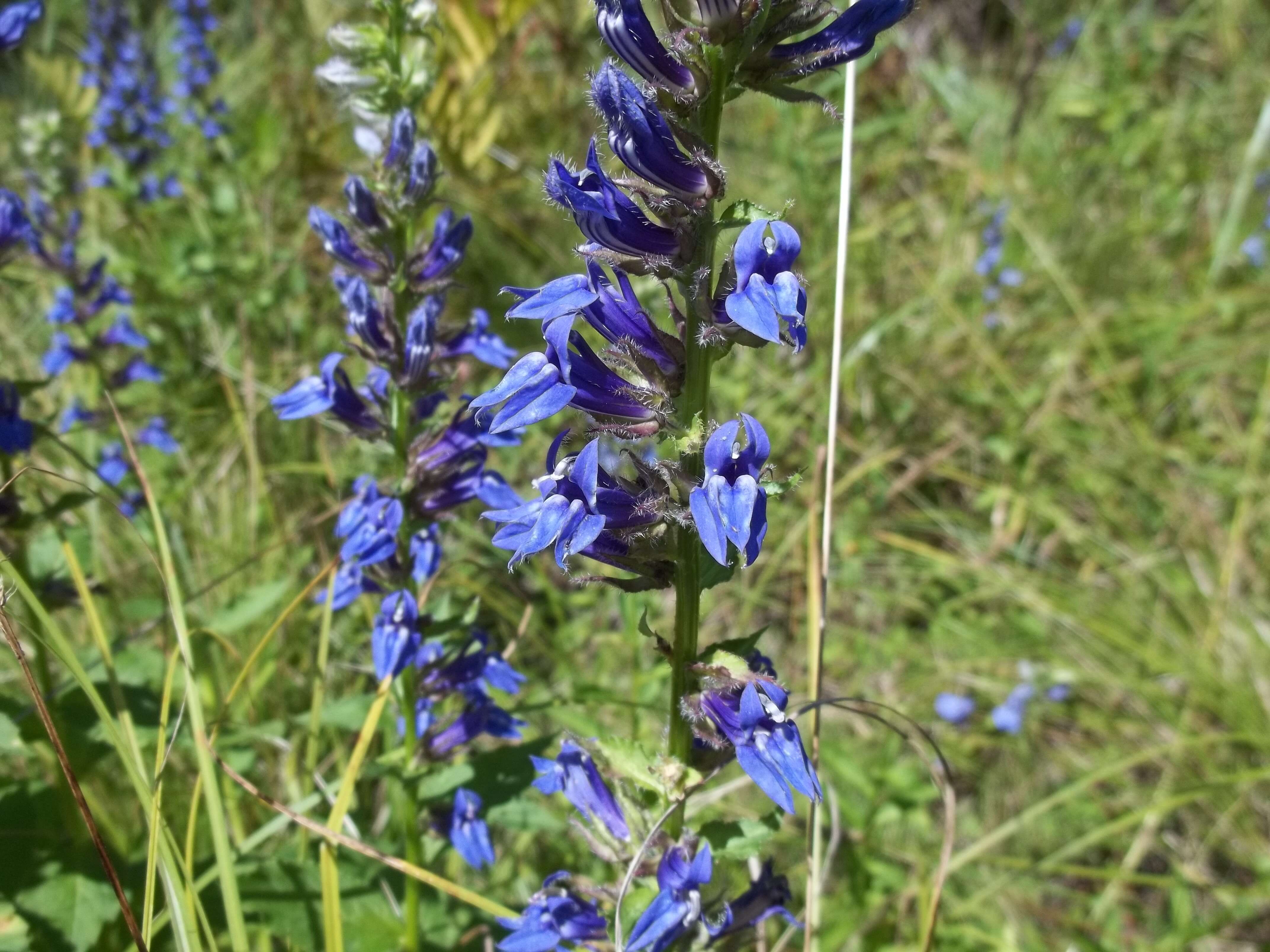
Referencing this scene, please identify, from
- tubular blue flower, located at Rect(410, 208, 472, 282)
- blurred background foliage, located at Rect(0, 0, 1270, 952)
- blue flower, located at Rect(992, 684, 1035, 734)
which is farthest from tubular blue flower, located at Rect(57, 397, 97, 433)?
blue flower, located at Rect(992, 684, 1035, 734)

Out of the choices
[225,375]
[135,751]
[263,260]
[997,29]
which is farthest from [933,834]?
[997,29]

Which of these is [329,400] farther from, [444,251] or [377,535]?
[444,251]

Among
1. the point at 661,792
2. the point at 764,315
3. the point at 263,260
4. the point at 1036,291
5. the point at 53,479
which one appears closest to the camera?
the point at 764,315

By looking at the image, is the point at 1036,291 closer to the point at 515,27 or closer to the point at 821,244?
the point at 821,244

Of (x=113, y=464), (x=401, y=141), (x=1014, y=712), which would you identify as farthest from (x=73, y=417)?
(x=1014, y=712)

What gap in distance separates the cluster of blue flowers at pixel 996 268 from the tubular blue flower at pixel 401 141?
4.78 meters

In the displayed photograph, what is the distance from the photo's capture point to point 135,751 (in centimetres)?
209

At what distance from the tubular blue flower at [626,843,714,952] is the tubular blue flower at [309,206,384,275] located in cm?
158

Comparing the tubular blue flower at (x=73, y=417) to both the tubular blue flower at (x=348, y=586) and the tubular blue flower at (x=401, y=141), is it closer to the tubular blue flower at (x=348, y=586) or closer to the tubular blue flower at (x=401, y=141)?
the tubular blue flower at (x=348, y=586)

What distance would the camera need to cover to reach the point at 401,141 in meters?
2.29

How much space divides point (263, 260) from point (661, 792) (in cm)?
453

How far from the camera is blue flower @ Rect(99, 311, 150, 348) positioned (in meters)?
4.38

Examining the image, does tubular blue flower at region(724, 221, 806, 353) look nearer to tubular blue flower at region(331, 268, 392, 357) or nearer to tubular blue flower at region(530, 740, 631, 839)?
tubular blue flower at region(530, 740, 631, 839)

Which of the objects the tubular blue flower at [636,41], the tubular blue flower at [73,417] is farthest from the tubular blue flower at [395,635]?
the tubular blue flower at [73,417]
